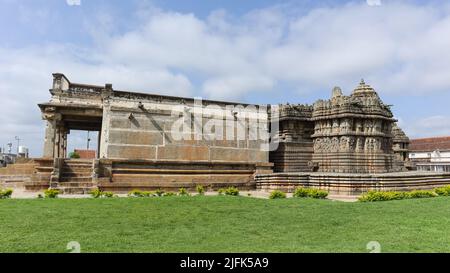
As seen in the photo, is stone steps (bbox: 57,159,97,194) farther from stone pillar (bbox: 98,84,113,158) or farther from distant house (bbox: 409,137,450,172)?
distant house (bbox: 409,137,450,172)

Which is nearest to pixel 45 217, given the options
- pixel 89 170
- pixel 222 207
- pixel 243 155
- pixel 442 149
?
pixel 222 207

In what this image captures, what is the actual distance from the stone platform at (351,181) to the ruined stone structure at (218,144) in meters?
0.05

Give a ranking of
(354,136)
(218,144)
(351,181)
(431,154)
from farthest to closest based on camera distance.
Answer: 1. (431,154)
2. (354,136)
3. (218,144)
4. (351,181)

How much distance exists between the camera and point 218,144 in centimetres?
1989

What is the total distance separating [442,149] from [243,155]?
4948 cm

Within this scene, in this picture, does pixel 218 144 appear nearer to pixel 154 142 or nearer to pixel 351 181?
pixel 154 142

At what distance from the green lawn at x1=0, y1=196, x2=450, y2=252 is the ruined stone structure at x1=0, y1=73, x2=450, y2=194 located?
577cm

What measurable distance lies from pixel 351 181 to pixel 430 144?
52171 millimetres

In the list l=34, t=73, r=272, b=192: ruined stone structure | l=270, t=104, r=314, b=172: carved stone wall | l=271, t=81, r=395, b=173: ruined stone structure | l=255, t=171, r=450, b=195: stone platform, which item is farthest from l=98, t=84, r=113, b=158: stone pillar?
l=271, t=81, r=395, b=173: ruined stone structure

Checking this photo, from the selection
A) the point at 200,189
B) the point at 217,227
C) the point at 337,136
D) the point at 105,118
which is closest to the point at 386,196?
the point at 337,136

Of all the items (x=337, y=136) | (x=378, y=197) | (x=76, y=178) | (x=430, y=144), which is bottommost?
(x=378, y=197)

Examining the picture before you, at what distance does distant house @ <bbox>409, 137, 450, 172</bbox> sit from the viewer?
2125 inches

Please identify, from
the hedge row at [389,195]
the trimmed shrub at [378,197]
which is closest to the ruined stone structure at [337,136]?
the hedge row at [389,195]
